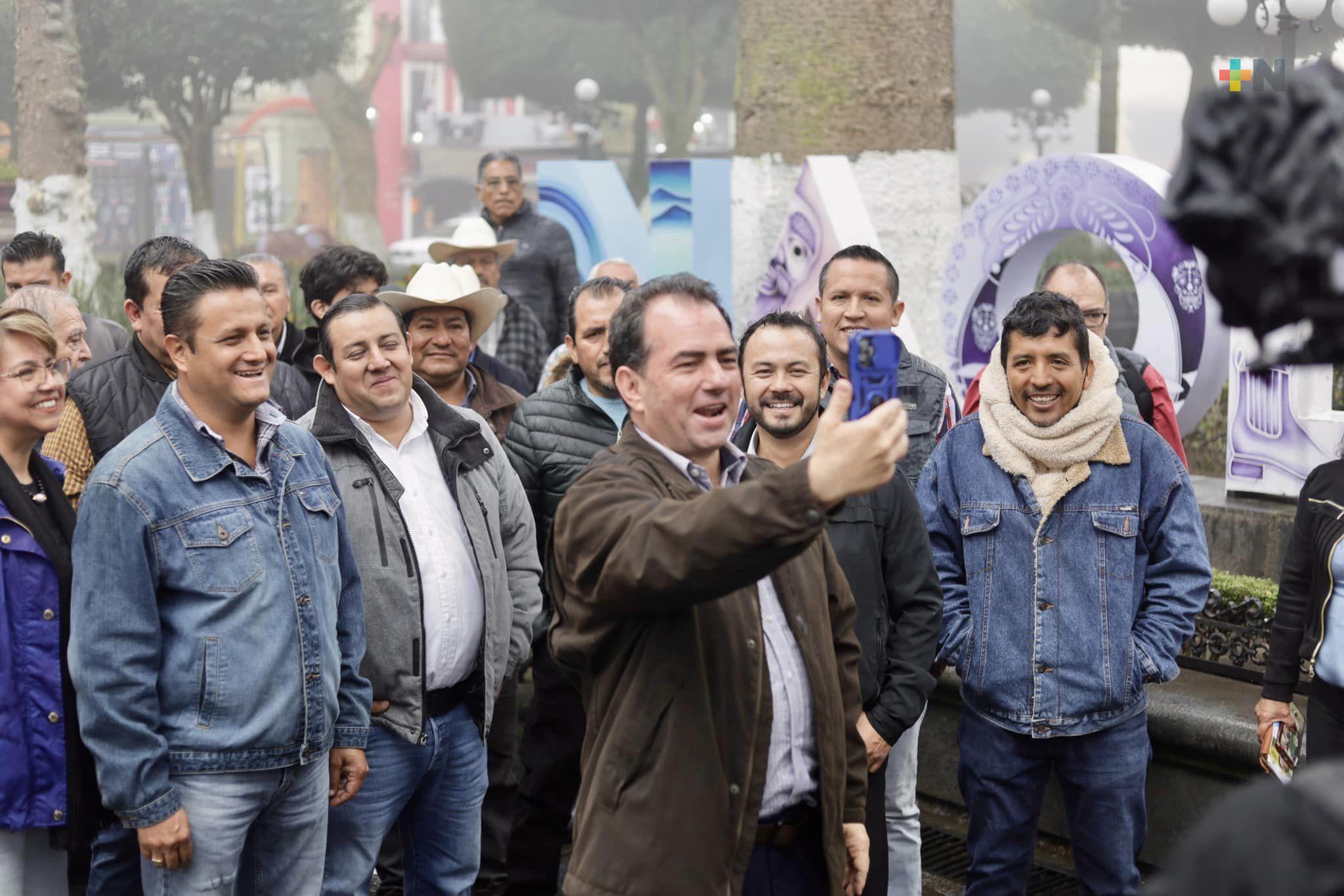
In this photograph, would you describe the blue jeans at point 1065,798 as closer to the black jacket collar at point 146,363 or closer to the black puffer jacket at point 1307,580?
the black puffer jacket at point 1307,580

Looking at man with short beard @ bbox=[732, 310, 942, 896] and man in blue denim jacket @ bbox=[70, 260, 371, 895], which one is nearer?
man in blue denim jacket @ bbox=[70, 260, 371, 895]

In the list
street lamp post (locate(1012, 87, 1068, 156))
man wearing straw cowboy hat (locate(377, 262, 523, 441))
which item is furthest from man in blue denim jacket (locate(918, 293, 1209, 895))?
street lamp post (locate(1012, 87, 1068, 156))

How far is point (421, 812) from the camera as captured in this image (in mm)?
4133

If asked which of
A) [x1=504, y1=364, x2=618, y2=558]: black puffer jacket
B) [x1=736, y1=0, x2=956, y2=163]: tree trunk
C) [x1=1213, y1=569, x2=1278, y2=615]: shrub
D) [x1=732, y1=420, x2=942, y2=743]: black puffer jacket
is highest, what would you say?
[x1=736, y1=0, x2=956, y2=163]: tree trunk

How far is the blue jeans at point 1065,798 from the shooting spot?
4.07 metres

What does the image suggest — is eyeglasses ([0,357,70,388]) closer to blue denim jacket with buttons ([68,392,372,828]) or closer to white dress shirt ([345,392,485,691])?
blue denim jacket with buttons ([68,392,372,828])

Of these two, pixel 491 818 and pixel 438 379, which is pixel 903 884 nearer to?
pixel 491 818

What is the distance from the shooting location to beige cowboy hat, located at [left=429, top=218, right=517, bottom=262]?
23.7 ft

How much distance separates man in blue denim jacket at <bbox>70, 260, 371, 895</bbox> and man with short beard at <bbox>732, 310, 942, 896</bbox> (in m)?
1.27

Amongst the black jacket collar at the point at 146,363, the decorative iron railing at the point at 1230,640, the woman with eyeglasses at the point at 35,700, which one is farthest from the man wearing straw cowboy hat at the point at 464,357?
the decorative iron railing at the point at 1230,640

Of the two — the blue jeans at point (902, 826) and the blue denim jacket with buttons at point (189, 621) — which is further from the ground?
the blue denim jacket with buttons at point (189, 621)

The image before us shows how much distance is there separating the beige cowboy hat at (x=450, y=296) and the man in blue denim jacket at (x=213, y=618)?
1765 mm

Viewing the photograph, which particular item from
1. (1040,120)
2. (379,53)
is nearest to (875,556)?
(379,53)

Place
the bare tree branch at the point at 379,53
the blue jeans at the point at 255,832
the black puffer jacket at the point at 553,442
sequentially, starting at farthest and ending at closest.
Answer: the bare tree branch at the point at 379,53 < the black puffer jacket at the point at 553,442 < the blue jeans at the point at 255,832
